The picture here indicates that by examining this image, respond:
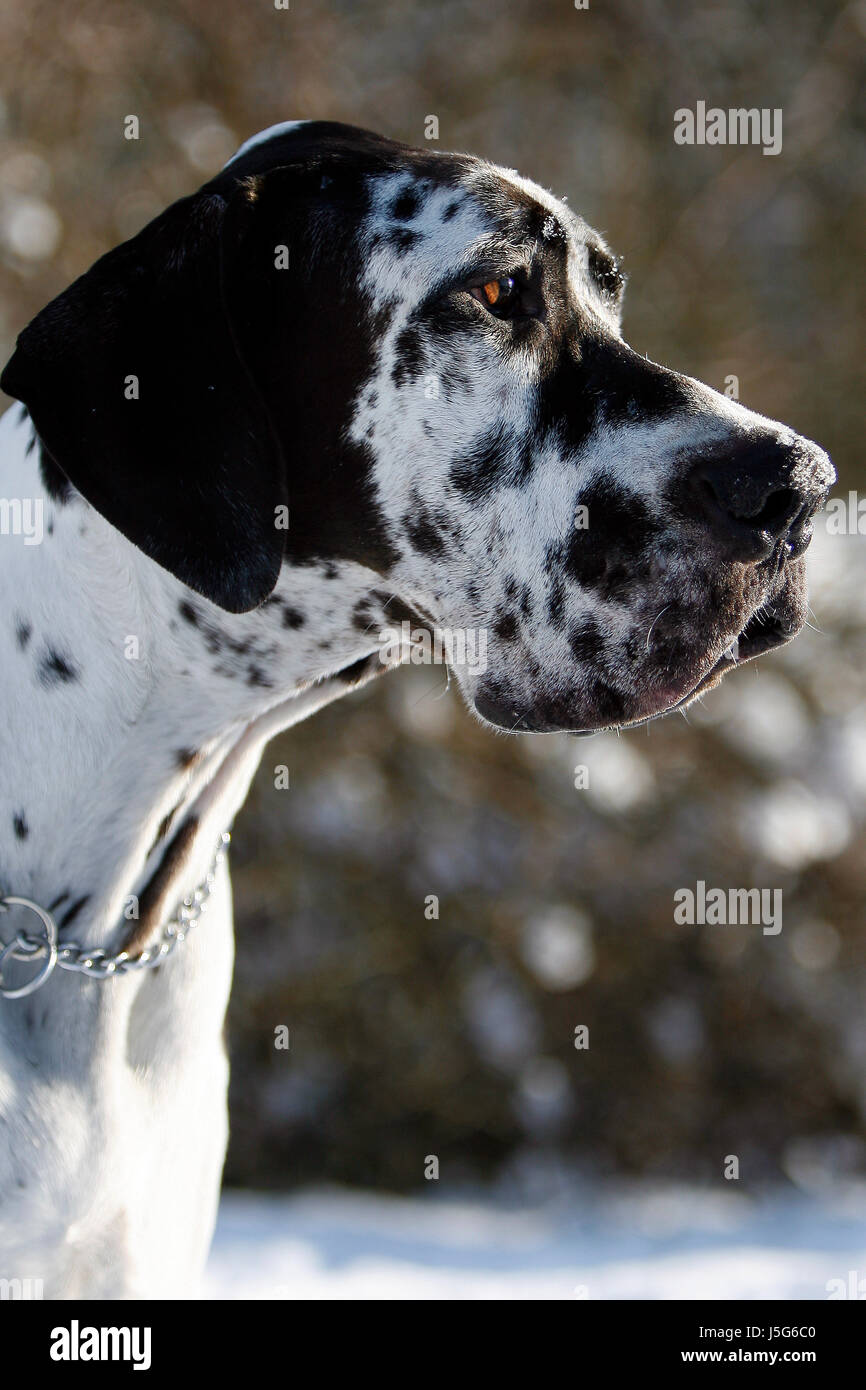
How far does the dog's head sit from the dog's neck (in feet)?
0.37

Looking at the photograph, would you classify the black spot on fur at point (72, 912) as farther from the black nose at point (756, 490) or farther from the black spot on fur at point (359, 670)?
the black nose at point (756, 490)

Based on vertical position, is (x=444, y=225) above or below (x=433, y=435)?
above

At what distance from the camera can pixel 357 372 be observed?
195cm

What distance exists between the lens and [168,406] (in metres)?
1.85

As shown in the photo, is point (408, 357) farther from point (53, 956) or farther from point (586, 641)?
point (53, 956)

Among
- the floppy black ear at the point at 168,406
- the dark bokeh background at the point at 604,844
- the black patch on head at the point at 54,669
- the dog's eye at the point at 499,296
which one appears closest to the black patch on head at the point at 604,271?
the dog's eye at the point at 499,296

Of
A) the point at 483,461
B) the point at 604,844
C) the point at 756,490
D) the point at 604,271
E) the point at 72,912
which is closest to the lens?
the point at 756,490

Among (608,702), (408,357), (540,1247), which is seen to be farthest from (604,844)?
(408,357)

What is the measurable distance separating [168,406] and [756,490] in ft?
2.72

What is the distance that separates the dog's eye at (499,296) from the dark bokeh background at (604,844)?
238cm

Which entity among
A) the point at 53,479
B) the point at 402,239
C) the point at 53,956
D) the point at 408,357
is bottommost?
the point at 53,956

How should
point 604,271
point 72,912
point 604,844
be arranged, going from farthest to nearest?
point 604,844, point 604,271, point 72,912

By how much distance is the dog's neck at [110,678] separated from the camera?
1.93 m
